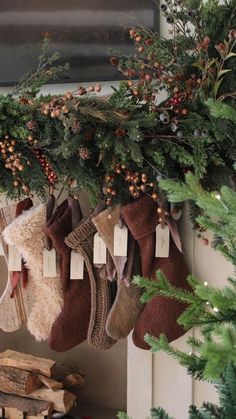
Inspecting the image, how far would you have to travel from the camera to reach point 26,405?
1915mm

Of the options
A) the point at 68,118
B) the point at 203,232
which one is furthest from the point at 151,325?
the point at 68,118

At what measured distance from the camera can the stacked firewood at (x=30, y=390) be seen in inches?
75.2

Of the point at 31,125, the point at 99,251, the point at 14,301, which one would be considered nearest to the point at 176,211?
the point at 99,251

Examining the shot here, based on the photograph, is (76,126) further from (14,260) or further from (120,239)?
(14,260)

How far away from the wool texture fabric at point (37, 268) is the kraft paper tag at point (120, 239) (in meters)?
0.25

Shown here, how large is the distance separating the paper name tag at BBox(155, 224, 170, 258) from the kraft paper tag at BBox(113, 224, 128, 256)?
10 cm

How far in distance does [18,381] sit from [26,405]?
0.30 feet

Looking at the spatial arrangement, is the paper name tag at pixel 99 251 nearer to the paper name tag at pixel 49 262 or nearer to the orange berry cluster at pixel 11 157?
the paper name tag at pixel 49 262

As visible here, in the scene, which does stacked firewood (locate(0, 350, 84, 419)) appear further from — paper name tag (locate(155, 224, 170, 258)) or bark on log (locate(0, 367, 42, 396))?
paper name tag (locate(155, 224, 170, 258))

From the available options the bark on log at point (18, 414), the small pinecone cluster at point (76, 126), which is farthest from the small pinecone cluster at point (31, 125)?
the bark on log at point (18, 414)

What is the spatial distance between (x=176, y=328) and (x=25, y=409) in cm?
72

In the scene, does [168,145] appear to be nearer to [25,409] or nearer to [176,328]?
[176,328]

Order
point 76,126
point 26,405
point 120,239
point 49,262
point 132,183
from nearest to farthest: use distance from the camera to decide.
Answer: point 76,126
point 132,183
point 120,239
point 49,262
point 26,405

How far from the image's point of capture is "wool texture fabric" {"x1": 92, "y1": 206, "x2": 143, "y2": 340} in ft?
5.08
